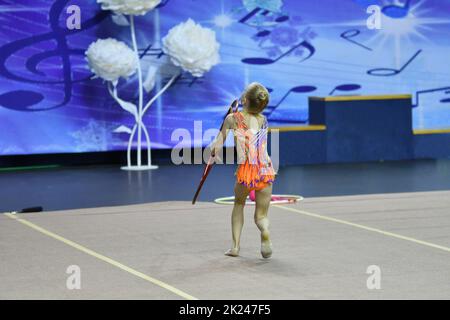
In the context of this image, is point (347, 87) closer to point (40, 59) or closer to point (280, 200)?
point (40, 59)

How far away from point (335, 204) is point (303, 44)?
544cm

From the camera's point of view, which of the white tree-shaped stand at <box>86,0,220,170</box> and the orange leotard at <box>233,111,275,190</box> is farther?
the white tree-shaped stand at <box>86,0,220,170</box>

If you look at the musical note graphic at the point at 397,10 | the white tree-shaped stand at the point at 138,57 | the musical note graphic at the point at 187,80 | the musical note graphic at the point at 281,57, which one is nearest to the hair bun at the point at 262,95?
the white tree-shaped stand at the point at 138,57

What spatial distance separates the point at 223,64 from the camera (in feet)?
51.2

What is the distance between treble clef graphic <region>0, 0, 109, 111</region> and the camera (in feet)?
48.2

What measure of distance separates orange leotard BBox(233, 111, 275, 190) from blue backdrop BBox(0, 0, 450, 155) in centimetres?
746

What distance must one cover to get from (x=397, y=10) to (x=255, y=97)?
899 centimetres

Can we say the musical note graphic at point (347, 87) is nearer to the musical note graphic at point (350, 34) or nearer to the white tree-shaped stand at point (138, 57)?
the musical note graphic at point (350, 34)

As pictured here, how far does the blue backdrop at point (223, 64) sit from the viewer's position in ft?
48.5

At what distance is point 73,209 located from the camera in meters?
10.9

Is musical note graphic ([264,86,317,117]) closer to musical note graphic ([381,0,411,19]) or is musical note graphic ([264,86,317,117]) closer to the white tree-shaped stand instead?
the white tree-shaped stand

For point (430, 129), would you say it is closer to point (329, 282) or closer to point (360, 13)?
point (360, 13)

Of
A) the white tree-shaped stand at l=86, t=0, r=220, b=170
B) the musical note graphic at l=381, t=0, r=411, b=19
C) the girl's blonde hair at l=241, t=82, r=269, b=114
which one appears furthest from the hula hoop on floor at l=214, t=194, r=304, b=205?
the musical note graphic at l=381, t=0, r=411, b=19
